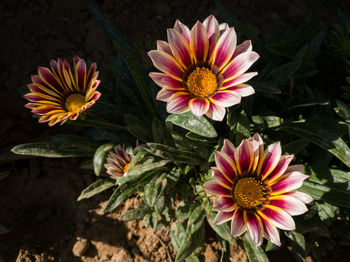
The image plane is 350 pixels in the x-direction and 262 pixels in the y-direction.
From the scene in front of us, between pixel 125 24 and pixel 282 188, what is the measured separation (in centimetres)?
194

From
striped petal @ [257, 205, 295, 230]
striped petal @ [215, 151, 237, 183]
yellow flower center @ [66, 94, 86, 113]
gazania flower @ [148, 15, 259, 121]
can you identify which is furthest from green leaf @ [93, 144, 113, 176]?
striped petal @ [257, 205, 295, 230]

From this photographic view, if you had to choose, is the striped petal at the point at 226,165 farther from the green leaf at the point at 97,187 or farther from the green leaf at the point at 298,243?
the green leaf at the point at 97,187

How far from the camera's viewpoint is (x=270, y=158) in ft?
4.18

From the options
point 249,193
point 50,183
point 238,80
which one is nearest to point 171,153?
point 249,193

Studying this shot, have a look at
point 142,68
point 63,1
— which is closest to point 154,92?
point 142,68

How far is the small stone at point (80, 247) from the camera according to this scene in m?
1.88

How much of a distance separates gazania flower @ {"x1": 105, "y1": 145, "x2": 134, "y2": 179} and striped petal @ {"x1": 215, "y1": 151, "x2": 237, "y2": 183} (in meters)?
0.67

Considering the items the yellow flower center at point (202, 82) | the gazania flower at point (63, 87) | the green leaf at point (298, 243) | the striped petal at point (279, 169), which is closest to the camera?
the striped petal at point (279, 169)

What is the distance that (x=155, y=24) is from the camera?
2660 millimetres

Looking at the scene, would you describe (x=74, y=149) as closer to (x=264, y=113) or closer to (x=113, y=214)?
(x=113, y=214)

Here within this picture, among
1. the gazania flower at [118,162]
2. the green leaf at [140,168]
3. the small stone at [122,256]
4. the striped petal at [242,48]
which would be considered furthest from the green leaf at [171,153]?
the small stone at [122,256]

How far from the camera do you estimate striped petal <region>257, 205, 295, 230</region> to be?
3.84 ft

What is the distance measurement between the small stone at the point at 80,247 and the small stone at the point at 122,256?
0.18 m

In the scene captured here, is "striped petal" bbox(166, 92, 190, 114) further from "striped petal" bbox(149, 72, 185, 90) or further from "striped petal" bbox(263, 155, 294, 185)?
"striped petal" bbox(263, 155, 294, 185)
